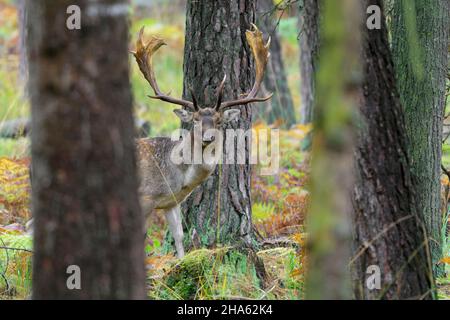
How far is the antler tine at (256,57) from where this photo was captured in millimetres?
7613

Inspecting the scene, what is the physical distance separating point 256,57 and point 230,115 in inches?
25.6

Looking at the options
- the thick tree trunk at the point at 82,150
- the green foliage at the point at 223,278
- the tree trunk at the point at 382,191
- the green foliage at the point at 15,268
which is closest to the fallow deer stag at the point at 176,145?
the green foliage at the point at 223,278

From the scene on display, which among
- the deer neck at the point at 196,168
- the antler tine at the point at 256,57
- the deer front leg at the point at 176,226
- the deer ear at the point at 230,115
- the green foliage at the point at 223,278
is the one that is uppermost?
the antler tine at the point at 256,57

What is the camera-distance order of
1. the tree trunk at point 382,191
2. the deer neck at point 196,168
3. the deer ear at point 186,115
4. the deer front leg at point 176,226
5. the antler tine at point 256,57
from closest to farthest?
the tree trunk at point 382,191, the antler tine at point 256,57, the deer front leg at point 176,226, the deer ear at point 186,115, the deer neck at point 196,168

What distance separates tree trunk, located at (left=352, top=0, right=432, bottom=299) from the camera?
5082 mm

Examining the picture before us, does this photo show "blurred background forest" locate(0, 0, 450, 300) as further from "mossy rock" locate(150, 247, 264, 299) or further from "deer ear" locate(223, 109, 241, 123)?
"deer ear" locate(223, 109, 241, 123)

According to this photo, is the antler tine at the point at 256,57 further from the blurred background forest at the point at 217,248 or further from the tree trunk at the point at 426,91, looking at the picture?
the tree trunk at the point at 426,91

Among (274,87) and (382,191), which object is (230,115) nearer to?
(382,191)

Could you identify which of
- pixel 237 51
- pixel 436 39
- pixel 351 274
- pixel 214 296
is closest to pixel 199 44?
pixel 237 51

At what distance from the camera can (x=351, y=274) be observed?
5.12 meters

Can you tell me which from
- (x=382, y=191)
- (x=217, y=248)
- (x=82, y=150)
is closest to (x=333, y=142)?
(x=82, y=150)

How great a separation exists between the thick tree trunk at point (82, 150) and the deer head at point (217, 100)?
3.77 m

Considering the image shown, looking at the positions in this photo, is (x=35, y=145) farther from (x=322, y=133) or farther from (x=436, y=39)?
(x=436, y=39)

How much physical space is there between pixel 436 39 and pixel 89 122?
445 cm
